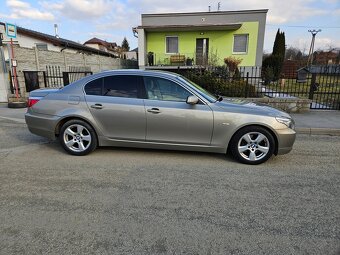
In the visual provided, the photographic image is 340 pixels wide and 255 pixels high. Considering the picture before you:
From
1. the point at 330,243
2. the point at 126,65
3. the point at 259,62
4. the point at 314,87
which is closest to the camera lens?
the point at 330,243

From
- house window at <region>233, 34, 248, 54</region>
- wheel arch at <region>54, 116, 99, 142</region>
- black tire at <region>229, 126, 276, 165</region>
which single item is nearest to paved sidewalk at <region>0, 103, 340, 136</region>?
black tire at <region>229, 126, 276, 165</region>

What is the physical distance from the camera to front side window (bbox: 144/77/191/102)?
431 cm

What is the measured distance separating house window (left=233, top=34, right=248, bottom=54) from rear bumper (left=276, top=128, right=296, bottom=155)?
18.7 meters

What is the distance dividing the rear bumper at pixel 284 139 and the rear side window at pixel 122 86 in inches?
101

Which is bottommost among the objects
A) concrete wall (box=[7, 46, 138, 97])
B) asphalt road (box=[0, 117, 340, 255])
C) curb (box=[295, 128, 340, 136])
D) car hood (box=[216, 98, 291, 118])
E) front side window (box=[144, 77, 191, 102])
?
asphalt road (box=[0, 117, 340, 255])

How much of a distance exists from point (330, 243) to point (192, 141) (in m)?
2.43

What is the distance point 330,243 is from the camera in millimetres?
2357

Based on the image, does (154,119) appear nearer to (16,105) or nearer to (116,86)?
(116,86)

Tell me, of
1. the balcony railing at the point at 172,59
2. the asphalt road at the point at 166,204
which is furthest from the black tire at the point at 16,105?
the balcony railing at the point at 172,59

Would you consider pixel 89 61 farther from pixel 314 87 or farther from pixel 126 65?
pixel 314 87

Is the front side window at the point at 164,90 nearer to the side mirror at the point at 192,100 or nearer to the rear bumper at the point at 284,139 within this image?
the side mirror at the point at 192,100

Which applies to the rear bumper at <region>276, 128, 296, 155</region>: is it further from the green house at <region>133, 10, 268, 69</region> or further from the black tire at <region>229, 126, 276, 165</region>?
the green house at <region>133, 10, 268, 69</region>

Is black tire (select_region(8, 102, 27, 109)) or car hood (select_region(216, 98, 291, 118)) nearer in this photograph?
car hood (select_region(216, 98, 291, 118))

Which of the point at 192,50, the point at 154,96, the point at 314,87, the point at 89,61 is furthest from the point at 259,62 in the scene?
the point at 154,96
